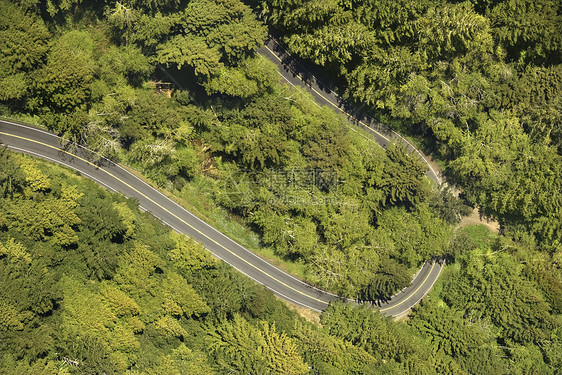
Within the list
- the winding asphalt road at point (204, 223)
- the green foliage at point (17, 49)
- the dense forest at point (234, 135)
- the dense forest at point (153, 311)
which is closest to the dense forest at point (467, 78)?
the winding asphalt road at point (204, 223)

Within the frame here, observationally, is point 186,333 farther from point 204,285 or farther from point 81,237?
point 81,237

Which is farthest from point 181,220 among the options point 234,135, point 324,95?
point 324,95

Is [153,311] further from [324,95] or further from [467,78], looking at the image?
[467,78]

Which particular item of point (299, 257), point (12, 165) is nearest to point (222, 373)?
point (299, 257)

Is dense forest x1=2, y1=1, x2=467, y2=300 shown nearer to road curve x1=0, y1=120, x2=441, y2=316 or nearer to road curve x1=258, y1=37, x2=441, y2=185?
road curve x1=0, y1=120, x2=441, y2=316

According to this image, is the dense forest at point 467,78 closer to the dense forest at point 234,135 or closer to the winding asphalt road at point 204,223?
the winding asphalt road at point 204,223

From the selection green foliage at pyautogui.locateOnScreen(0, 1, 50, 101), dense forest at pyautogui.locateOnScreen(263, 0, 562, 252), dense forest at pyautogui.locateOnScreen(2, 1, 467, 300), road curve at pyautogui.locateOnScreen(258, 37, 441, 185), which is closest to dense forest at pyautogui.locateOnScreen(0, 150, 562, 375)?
dense forest at pyautogui.locateOnScreen(2, 1, 467, 300)

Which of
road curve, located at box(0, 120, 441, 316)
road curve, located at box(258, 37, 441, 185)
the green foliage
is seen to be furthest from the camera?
road curve, located at box(258, 37, 441, 185)
